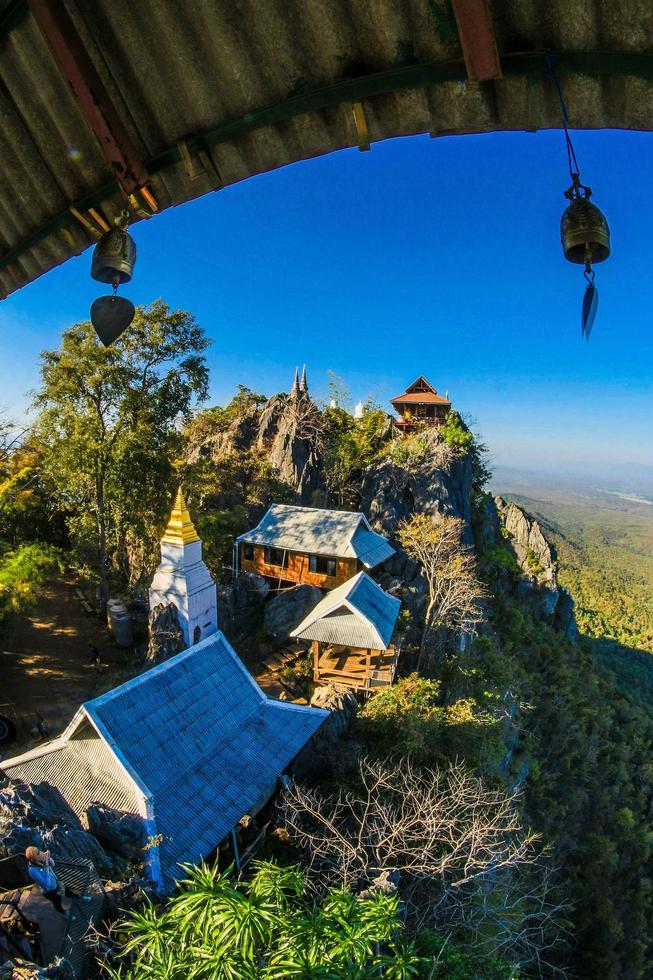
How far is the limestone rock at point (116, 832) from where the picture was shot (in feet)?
23.1

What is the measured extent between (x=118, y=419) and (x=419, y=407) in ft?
71.0

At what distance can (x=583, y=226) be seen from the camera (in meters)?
2.23

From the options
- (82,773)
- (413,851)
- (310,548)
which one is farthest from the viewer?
(310,548)

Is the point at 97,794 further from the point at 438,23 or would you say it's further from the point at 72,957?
the point at 438,23

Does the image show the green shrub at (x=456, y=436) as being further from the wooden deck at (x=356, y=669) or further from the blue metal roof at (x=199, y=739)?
the blue metal roof at (x=199, y=739)

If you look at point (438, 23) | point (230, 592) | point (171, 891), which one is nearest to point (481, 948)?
point (171, 891)

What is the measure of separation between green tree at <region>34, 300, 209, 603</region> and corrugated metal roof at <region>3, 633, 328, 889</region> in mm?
6998

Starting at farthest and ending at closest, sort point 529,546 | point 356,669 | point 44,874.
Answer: point 529,546, point 356,669, point 44,874

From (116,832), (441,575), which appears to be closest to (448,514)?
(441,575)

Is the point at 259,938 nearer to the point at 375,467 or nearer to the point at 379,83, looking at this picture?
the point at 379,83

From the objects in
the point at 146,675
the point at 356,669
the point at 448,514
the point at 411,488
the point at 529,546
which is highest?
the point at 411,488

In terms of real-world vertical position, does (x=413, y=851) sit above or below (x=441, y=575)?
below

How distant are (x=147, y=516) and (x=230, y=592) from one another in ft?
13.8

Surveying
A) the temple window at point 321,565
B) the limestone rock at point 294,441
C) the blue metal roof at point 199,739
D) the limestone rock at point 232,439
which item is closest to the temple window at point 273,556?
the temple window at point 321,565
